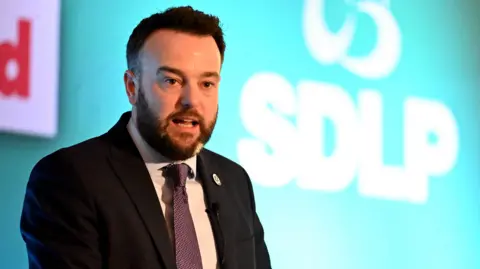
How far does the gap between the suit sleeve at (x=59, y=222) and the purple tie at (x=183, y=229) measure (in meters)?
0.17

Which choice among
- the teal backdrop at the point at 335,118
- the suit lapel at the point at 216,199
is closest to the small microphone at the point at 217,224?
the suit lapel at the point at 216,199

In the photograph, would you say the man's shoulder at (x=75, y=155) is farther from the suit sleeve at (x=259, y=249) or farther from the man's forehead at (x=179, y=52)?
the suit sleeve at (x=259, y=249)

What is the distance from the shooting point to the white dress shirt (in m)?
1.55

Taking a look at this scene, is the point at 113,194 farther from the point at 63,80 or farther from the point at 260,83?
the point at 260,83

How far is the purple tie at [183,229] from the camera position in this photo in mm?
1481

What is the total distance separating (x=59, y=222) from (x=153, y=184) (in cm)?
23

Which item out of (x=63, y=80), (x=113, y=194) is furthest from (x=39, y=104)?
Result: (x=113, y=194)

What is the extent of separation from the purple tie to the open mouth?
3.7 inches

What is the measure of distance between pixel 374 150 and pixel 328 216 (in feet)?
0.99

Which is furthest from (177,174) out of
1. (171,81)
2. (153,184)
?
(171,81)

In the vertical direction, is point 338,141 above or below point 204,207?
above

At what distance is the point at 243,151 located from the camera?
2.19 meters

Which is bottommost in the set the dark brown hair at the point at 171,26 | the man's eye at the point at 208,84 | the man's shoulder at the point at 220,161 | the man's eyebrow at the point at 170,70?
the man's shoulder at the point at 220,161

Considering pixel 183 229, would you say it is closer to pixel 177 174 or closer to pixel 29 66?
pixel 177 174
